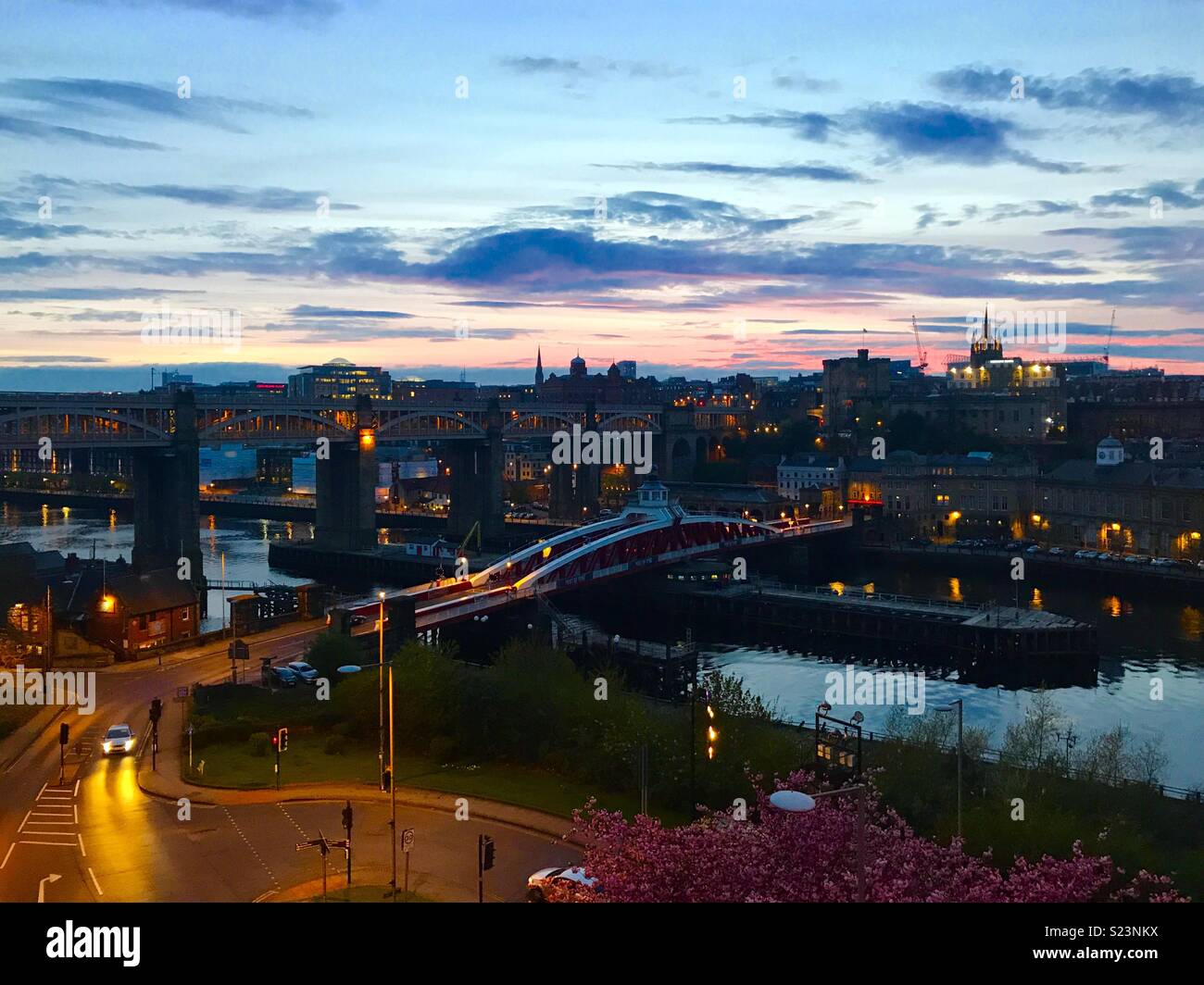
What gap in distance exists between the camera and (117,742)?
19.8 m

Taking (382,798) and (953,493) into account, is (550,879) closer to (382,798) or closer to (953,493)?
(382,798)

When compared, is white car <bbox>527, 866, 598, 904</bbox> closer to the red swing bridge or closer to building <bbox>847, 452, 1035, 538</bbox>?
the red swing bridge

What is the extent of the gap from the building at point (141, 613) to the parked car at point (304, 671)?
207 inches

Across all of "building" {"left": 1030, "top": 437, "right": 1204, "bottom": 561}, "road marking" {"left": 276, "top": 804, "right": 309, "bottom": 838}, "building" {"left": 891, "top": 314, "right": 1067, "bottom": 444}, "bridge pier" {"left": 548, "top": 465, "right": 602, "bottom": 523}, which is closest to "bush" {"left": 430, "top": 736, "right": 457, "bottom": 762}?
"road marking" {"left": 276, "top": 804, "right": 309, "bottom": 838}

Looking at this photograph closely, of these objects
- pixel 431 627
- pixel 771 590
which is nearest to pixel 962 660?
pixel 771 590

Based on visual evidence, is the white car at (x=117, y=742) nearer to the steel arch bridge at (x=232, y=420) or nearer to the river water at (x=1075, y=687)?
the river water at (x=1075, y=687)

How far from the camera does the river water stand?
1116 inches

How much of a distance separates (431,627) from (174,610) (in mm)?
7333

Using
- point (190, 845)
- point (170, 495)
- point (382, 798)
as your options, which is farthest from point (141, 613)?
point (170, 495)

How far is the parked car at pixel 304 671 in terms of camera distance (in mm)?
25719

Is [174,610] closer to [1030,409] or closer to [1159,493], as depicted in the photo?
[1159,493]

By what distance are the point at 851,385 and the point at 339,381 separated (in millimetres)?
87532
